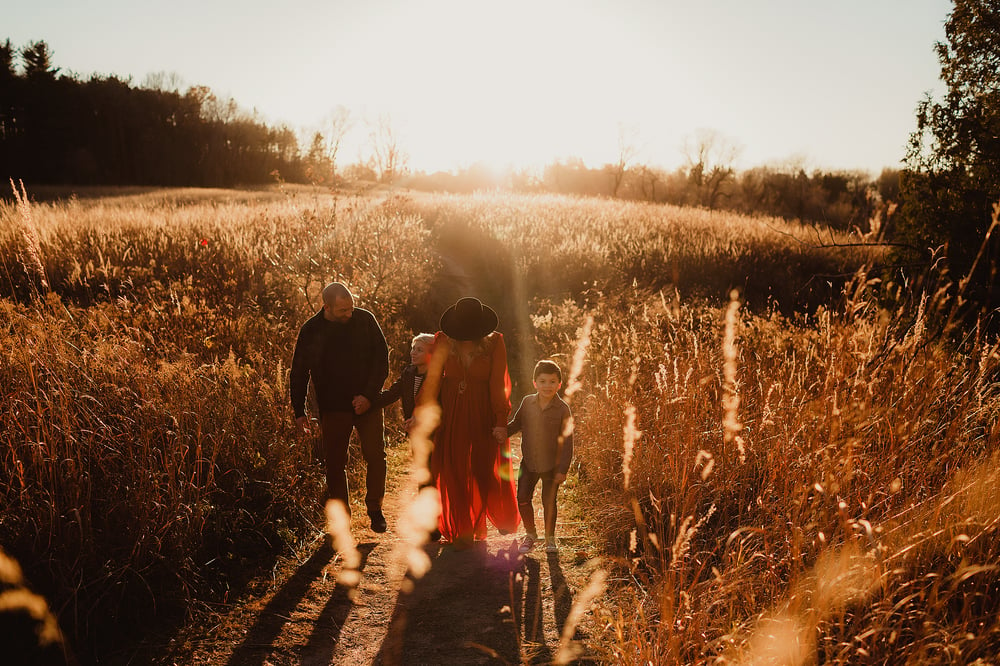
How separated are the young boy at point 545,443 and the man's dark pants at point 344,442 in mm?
1109

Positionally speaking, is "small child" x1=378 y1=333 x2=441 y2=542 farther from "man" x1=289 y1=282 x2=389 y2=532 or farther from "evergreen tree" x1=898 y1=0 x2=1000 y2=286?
"evergreen tree" x1=898 y1=0 x2=1000 y2=286

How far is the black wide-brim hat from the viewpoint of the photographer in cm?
434

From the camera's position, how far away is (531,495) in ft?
14.7

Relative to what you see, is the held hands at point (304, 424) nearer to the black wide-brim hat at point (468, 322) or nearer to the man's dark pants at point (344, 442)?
the man's dark pants at point (344, 442)

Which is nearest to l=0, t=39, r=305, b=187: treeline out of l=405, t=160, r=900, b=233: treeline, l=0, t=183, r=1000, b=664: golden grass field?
l=405, t=160, r=900, b=233: treeline

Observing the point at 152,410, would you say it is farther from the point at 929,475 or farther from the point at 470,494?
the point at 929,475

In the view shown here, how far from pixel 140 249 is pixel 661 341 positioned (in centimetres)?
863

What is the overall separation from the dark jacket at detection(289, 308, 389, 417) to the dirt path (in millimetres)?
1123

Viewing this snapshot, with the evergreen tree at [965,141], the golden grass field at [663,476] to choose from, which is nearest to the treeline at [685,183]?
the evergreen tree at [965,141]

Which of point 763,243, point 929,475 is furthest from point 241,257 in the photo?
point 763,243

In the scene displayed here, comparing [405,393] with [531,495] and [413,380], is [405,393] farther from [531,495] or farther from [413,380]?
[531,495]

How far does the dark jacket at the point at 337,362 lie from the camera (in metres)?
4.41

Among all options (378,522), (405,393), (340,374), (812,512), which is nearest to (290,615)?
(378,522)

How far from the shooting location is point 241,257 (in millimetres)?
9531
